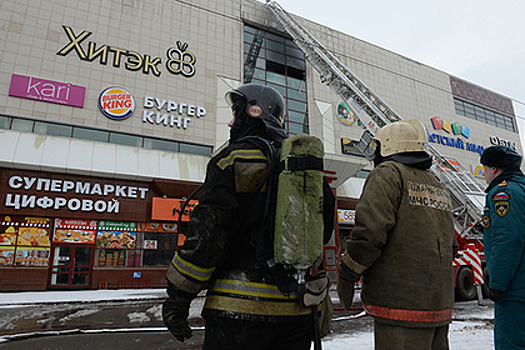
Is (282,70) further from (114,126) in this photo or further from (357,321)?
(357,321)

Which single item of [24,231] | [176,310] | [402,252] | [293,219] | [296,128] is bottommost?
[176,310]

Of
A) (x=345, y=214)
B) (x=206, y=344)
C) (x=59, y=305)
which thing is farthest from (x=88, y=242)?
(x=206, y=344)

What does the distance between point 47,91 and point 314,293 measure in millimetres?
Result: 17632

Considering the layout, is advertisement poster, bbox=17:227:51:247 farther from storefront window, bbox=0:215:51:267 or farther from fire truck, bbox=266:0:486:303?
fire truck, bbox=266:0:486:303

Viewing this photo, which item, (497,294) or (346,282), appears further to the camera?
(497,294)

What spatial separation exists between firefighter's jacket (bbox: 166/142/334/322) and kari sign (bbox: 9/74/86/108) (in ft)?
54.8

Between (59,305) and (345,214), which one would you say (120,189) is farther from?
(345,214)

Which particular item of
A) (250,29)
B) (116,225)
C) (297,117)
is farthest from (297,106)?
(116,225)

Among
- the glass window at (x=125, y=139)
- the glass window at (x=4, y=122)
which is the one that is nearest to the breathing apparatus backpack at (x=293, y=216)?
the glass window at (x=125, y=139)

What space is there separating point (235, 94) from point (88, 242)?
15073mm

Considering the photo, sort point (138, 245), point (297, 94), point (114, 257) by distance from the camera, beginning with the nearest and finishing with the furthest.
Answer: point (114, 257)
point (138, 245)
point (297, 94)

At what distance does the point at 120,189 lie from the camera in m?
15.7

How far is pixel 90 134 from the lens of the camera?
15.9m

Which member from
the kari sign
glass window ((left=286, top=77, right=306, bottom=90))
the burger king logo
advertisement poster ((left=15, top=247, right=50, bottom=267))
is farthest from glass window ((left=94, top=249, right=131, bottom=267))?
glass window ((left=286, top=77, right=306, bottom=90))
